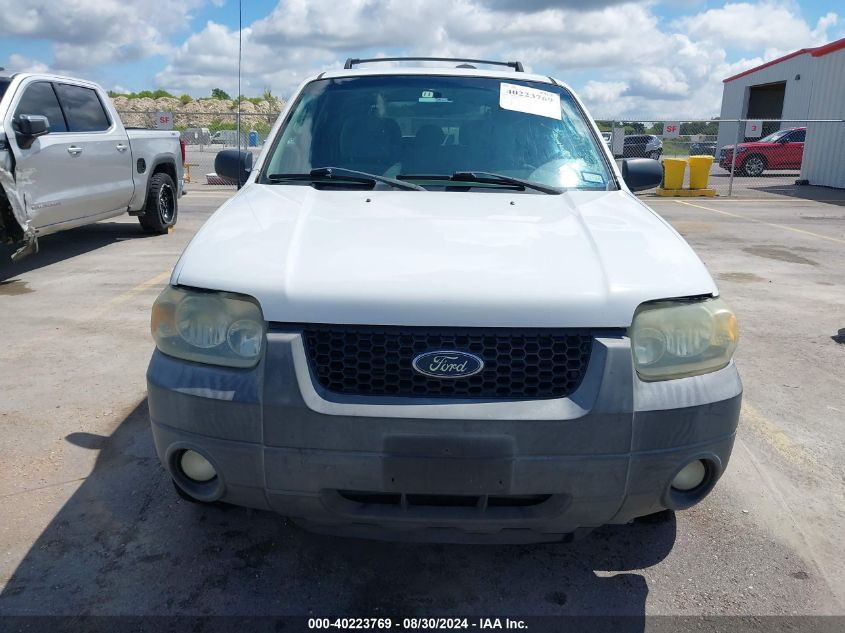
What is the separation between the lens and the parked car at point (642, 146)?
29.0m

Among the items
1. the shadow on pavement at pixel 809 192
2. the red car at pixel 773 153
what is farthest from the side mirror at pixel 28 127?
the red car at pixel 773 153

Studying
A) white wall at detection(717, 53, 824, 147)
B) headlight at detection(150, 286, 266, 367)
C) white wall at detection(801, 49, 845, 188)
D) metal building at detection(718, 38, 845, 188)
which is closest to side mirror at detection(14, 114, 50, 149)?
headlight at detection(150, 286, 266, 367)

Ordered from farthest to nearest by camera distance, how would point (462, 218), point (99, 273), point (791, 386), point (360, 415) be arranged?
point (99, 273)
point (791, 386)
point (462, 218)
point (360, 415)

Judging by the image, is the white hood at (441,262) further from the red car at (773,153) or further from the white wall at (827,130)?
the red car at (773,153)

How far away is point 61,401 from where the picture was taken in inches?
161

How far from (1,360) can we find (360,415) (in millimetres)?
3783

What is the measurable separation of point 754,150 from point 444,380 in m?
24.6

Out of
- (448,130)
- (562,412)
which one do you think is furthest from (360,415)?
(448,130)

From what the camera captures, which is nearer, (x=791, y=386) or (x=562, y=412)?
(x=562, y=412)

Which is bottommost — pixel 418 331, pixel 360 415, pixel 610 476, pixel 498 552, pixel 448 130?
pixel 498 552

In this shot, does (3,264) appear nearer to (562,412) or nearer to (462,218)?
(462,218)

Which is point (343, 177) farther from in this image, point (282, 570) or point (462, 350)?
point (282, 570)

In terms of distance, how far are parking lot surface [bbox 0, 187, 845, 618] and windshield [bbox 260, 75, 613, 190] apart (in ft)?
4.95

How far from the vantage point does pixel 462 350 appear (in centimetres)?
206
